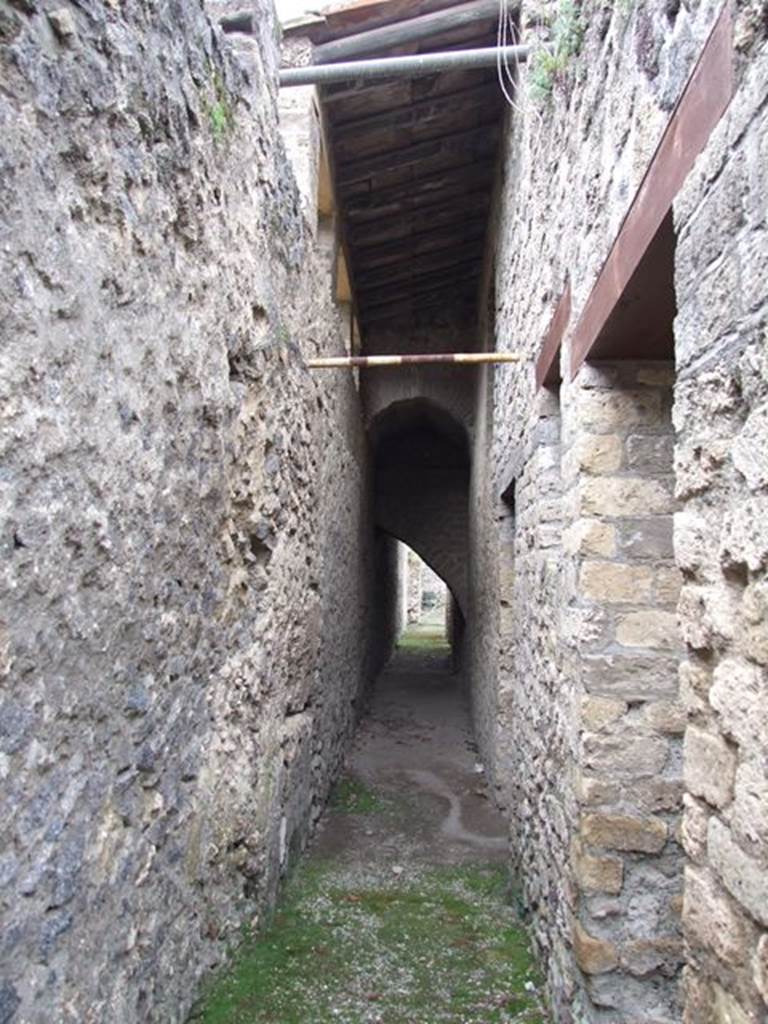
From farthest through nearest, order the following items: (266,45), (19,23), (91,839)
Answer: (266,45) → (91,839) → (19,23)

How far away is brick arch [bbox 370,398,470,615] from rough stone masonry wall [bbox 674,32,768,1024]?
8973 millimetres

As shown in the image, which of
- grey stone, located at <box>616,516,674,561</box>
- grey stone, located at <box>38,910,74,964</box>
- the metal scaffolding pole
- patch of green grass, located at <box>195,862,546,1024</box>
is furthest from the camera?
the metal scaffolding pole

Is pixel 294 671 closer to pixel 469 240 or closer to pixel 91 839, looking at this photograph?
pixel 91 839

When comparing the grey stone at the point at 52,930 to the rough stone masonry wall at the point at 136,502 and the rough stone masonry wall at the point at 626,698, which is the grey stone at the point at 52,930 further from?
the rough stone masonry wall at the point at 626,698

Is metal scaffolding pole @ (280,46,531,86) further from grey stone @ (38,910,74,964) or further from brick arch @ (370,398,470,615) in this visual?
brick arch @ (370,398,470,615)

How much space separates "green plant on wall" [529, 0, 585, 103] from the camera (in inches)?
101

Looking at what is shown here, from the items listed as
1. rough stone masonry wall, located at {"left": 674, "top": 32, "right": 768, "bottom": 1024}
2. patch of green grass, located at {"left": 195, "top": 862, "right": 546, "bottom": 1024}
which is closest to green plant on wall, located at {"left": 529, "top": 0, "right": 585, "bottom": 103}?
rough stone masonry wall, located at {"left": 674, "top": 32, "right": 768, "bottom": 1024}

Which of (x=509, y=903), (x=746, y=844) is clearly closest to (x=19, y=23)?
(x=746, y=844)

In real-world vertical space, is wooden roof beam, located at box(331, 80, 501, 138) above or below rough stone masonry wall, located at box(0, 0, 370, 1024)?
above

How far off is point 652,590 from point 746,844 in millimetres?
1303

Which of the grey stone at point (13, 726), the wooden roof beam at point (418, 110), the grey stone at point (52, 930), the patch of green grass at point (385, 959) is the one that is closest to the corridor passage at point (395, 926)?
the patch of green grass at point (385, 959)

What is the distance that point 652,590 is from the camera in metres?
2.36

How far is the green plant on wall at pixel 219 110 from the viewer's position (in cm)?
258

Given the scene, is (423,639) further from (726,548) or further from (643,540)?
(726,548)
